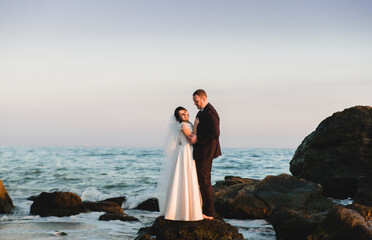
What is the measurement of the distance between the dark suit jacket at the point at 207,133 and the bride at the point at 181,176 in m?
0.13

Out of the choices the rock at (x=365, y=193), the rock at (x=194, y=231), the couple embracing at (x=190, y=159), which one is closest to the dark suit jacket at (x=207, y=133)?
the couple embracing at (x=190, y=159)

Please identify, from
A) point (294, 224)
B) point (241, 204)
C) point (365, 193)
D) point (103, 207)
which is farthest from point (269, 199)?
point (103, 207)

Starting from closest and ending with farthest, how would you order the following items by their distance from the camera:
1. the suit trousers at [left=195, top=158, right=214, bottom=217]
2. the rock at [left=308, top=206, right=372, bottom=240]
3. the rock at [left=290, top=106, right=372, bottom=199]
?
the rock at [left=308, top=206, right=372, bottom=240], the suit trousers at [left=195, top=158, right=214, bottom=217], the rock at [left=290, top=106, right=372, bottom=199]

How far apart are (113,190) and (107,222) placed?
9525 mm

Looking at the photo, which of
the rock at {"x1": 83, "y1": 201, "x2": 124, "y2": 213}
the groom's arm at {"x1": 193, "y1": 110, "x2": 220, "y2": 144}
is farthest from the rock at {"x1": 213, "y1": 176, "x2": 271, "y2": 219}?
the groom's arm at {"x1": 193, "y1": 110, "x2": 220, "y2": 144}

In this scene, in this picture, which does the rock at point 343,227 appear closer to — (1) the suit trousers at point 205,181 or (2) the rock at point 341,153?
(1) the suit trousers at point 205,181

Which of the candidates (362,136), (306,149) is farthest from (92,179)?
(362,136)

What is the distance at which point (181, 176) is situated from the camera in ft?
22.7

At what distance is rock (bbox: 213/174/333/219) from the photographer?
9.97 meters

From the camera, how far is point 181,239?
668 cm

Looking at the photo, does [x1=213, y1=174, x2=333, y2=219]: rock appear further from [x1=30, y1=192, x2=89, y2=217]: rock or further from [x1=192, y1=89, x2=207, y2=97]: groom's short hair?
[x1=192, y1=89, x2=207, y2=97]: groom's short hair

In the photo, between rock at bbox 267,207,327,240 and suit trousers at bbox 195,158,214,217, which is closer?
suit trousers at bbox 195,158,214,217

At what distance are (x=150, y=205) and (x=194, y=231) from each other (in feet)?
19.6

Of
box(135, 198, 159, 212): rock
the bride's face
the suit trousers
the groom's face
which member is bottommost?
box(135, 198, 159, 212): rock
